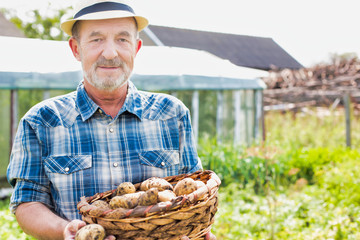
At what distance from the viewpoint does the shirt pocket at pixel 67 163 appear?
5.85ft

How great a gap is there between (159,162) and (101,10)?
28.7 inches

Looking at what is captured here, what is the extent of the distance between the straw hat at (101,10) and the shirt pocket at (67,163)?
1.99 ft

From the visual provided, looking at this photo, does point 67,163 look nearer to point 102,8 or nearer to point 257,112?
point 102,8

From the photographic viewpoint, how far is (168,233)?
4.85 feet

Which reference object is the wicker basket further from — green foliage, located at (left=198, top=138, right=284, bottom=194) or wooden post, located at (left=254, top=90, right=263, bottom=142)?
wooden post, located at (left=254, top=90, right=263, bottom=142)

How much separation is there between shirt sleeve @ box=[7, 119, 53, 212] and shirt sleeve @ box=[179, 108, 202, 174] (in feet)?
2.12

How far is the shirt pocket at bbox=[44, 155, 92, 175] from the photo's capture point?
5.85ft

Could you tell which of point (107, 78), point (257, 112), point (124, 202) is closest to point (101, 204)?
point (124, 202)

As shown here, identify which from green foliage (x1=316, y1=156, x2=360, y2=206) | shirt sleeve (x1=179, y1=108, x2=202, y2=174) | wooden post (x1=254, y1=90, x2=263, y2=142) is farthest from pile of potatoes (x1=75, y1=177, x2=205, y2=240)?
wooden post (x1=254, y1=90, x2=263, y2=142)

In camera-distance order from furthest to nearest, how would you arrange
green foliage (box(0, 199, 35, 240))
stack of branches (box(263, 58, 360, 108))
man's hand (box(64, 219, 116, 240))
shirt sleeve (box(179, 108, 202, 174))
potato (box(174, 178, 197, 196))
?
stack of branches (box(263, 58, 360, 108))
green foliage (box(0, 199, 35, 240))
shirt sleeve (box(179, 108, 202, 174))
potato (box(174, 178, 197, 196))
man's hand (box(64, 219, 116, 240))

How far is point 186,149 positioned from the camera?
80.1 inches

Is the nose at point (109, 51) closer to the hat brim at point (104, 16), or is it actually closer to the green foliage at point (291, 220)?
the hat brim at point (104, 16)

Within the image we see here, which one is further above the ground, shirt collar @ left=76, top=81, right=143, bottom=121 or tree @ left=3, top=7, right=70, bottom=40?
tree @ left=3, top=7, right=70, bottom=40

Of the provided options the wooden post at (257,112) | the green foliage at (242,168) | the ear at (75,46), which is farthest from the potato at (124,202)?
the wooden post at (257,112)
